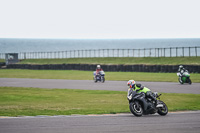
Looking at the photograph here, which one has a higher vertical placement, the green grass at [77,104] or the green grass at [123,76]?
the green grass at [123,76]

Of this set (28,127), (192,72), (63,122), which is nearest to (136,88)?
(63,122)

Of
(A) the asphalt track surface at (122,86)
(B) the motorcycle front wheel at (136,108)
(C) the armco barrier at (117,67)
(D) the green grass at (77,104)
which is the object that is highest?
(C) the armco barrier at (117,67)

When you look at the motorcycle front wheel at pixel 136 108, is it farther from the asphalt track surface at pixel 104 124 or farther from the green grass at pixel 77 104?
the green grass at pixel 77 104

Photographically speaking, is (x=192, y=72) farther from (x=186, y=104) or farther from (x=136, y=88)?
(x=136, y=88)

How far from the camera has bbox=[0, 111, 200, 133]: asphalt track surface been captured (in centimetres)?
973

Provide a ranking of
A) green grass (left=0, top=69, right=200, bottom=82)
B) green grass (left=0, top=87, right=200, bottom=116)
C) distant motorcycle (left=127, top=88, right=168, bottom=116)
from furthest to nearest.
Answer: green grass (left=0, top=69, right=200, bottom=82), green grass (left=0, top=87, right=200, bottom=116), distant motorcycle (left=127, top=88, right=168, bottom=116)

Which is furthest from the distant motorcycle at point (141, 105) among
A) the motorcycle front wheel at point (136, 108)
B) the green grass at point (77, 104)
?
the green grass at point (77, 104)

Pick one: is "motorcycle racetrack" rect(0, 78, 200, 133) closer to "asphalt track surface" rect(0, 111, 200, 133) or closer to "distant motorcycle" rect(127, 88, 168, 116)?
"asphalt track surface" rect(0, 111, 200, 133)

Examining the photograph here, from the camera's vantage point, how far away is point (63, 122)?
11203mm

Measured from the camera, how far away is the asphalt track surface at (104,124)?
9.73m

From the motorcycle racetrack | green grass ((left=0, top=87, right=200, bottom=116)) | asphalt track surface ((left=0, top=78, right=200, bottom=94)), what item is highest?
asphalt track surface ((left=0, top=78, right=200, bottom=94))

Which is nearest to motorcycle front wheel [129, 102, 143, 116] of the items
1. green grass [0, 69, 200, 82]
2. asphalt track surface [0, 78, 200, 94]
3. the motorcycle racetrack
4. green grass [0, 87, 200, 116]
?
the motorcycle racetrack

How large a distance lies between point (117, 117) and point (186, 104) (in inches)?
195

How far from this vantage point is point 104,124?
423 inches
